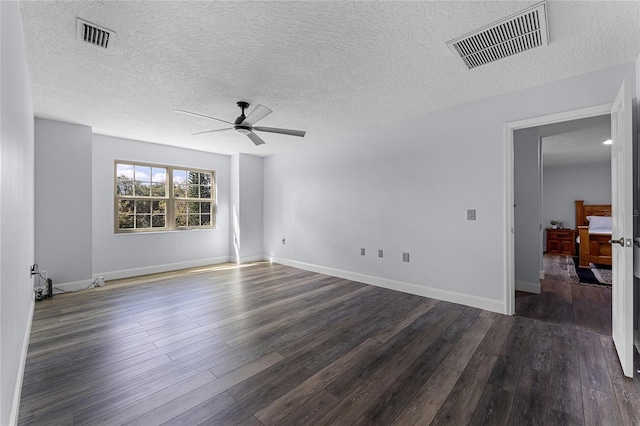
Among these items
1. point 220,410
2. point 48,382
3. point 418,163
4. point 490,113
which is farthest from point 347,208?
point 48,382

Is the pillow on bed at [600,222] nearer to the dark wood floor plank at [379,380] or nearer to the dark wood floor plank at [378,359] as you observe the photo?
the dark wood floor plank at [378,359]

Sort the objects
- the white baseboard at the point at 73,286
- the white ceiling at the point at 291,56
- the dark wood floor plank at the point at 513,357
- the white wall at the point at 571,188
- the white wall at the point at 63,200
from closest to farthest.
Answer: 1. the white ceiling at the point at 291,56
2. the dark wood floor plank at the point at 513,357
3. the white wall at the point at 63,200
4. the white baseboard at the point at 73,286
5. the white wall at the point at 571,188

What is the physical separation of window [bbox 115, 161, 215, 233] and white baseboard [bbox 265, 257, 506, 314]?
8.92 ft

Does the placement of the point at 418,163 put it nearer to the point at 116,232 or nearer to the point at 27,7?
the point at 27,7

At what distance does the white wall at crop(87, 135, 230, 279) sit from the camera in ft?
15.7

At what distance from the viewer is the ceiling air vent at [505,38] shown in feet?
6.33

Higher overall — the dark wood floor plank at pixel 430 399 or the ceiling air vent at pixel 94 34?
the ceiling air vent at pixel 94 34

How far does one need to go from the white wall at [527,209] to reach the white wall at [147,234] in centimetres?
567

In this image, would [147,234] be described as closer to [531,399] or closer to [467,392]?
[467,392]

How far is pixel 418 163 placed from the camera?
3.96 meters

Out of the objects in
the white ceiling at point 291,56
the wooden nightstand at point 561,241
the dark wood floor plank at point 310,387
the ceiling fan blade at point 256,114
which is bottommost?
the dark wood floor plank at point 310,387

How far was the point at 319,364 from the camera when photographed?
220 centimetres

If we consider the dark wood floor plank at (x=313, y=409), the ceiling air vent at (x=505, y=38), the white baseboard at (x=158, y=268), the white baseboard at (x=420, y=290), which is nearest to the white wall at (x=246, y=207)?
the white baseboard at (x=158, y=268)

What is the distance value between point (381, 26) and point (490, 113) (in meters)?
2.08
